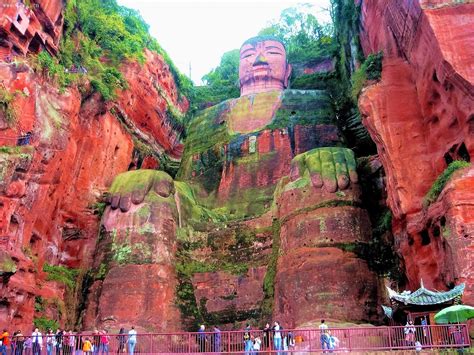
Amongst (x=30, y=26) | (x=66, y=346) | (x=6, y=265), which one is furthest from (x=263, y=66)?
(x=66, y=346)

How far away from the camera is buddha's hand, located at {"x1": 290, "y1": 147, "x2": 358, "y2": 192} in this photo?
20.9 meters

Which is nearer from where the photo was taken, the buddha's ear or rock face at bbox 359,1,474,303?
rock face at bbox 359,1,474,303

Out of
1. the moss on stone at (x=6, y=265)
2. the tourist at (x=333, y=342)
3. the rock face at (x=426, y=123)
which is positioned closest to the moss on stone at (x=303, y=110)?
the rock face at (x=426, y=123)

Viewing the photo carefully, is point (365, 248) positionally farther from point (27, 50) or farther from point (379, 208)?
point (27, 50)

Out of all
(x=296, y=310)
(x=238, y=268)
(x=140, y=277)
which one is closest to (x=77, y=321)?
(x=140, y=277)

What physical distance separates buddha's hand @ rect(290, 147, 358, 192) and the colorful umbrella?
8433 mm

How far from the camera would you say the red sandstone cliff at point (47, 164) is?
18000mm

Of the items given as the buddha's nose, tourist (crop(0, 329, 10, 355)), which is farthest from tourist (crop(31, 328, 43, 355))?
the buddha's nose

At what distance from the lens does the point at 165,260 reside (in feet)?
69.1

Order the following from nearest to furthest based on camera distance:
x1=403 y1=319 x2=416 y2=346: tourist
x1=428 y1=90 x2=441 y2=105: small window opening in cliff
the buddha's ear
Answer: x1=403 y1=319 x2=416 y2=346: tourist → x1=428 y1=90 x2=441 y2=105: small window opening in cliff → the buddha's ear

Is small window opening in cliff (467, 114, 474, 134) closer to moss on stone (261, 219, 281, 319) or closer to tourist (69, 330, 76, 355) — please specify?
moss on stone (261, 219, 281, 319)

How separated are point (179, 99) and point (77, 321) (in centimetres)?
1624

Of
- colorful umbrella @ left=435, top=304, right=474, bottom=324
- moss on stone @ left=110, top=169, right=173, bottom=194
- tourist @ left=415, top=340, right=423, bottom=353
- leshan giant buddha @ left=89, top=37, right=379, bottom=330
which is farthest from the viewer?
moss on stone @ left=110, top=169, right=173, bottom=194

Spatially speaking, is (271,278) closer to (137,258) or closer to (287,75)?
(137,258)
